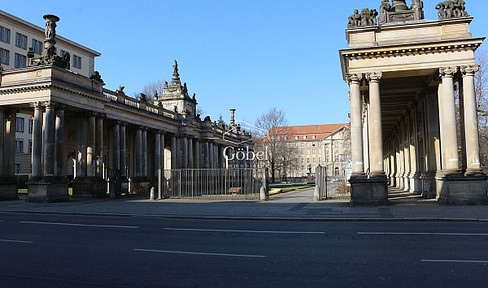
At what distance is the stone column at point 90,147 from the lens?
31094mm

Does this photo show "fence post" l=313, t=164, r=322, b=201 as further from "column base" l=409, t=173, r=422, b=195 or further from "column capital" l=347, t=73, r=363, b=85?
"column base" l=409, t=173, r=422, b=195

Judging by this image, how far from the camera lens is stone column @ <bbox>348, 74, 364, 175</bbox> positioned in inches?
853

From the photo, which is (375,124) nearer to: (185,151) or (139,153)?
(139,153)

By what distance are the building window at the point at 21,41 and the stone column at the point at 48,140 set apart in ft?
128

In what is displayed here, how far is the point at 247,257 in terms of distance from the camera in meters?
8.05

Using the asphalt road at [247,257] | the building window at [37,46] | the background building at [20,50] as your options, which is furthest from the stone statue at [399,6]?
the building window at [37,46]

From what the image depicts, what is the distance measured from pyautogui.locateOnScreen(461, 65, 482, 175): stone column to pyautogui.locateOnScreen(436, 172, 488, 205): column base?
2.09 ft

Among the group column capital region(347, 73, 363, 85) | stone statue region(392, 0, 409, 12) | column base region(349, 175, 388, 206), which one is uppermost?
stone statue region(392, 0, 409, 12)

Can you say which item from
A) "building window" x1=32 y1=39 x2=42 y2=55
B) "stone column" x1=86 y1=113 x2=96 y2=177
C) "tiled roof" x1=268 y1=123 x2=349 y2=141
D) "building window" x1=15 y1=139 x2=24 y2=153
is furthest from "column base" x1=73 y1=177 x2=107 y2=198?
"tiled roof" x1=268 y1=123 x2=349 y2=141

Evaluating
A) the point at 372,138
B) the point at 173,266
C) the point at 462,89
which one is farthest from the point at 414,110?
the point at 173,266

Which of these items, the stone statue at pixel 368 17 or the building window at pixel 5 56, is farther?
the building window at pixel 5 56

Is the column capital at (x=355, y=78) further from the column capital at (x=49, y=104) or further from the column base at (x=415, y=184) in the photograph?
the column capital at (x=49, y=104)

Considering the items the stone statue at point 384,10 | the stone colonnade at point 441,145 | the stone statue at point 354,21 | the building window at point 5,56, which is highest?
the building window at point 5,56

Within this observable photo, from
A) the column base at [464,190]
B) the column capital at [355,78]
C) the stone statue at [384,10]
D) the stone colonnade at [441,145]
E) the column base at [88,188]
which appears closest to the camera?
the column base at [464,190]
